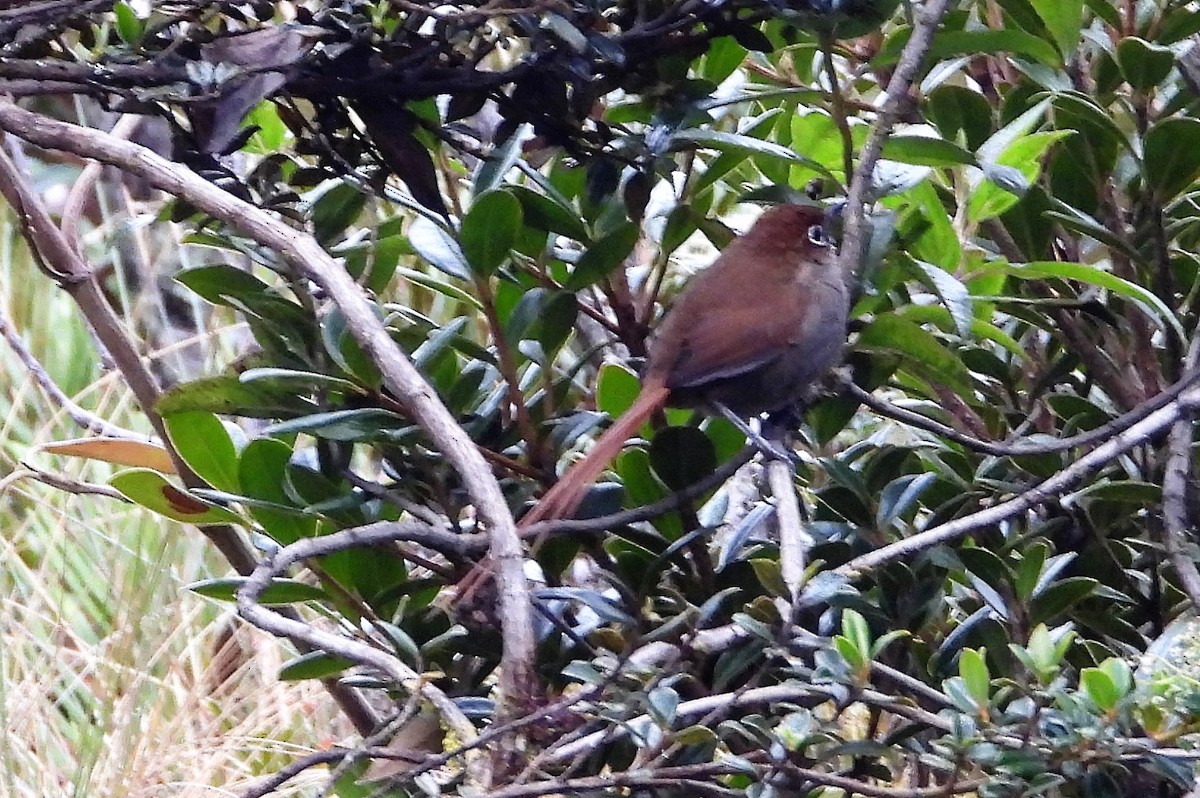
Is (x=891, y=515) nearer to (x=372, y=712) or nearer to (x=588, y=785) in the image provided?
(x=588, y=785)

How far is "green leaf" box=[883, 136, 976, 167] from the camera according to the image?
1565 mm

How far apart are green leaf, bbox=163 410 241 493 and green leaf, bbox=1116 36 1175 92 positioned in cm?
115

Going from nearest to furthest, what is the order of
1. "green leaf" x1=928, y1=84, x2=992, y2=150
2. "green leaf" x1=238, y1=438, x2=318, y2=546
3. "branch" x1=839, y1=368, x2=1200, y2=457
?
"branch" x1=839, y1=368, x2=1200, y2=457 < "green leaf" x1=238, y1=438, x2=318, y2=546 < "green leaf" x1=928, y1=84, x2=992, y2=150

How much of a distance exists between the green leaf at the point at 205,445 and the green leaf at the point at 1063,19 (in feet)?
3.53

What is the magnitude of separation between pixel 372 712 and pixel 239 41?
3.07 feet

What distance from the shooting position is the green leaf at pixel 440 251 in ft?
5.03

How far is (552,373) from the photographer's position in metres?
1.67

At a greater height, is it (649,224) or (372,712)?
(649,224)

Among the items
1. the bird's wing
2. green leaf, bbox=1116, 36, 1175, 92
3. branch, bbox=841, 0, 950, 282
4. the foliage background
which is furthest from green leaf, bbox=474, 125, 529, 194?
green leaf, bbox=1116, 36, 1175, 92

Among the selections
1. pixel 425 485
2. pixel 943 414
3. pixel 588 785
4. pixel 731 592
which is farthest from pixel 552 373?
pixel 588 785

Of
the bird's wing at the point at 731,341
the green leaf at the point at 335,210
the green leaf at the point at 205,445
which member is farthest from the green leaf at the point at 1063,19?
the green leaf at the point at 205,445

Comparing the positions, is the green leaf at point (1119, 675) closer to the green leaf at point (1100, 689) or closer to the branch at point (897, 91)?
the green leaf at point (1100, 689)

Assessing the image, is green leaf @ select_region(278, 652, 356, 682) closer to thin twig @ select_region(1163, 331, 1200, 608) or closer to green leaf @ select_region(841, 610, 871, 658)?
green leaf @ select_region(841, 610, 871, 658)

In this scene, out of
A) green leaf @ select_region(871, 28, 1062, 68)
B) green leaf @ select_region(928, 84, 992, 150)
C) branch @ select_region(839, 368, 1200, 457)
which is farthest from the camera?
green leaf @ select_region(928, 84, 992, 150)
